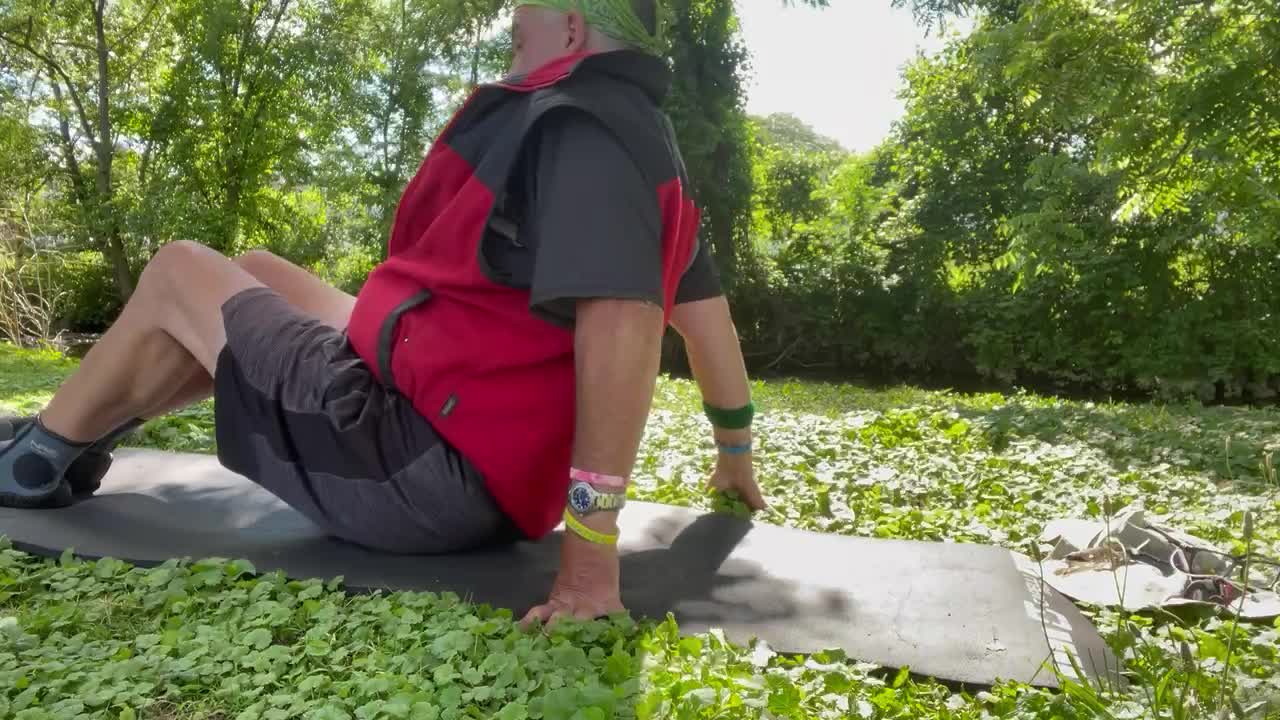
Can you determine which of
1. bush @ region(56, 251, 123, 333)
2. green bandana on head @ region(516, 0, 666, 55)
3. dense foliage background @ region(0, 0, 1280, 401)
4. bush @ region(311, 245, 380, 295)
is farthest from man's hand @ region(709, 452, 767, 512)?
bush @ region(56, 251, 123, 333)

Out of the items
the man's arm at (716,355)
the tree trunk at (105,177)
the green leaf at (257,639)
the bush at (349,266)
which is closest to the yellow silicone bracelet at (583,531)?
the green leaf at (257,639)

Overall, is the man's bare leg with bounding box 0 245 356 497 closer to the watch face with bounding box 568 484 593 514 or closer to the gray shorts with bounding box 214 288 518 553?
the gray shorts with bounding box 214 288 518 553

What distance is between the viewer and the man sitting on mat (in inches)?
60.0

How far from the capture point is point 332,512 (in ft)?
6.24

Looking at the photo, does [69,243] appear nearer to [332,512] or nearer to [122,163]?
[122,163]

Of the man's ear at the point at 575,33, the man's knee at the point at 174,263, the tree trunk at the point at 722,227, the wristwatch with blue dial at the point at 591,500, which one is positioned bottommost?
the wristwatch with blue dial at the point at 591,500

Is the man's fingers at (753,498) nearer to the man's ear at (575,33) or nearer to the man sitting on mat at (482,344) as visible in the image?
the man sitting on mat at (482,344)

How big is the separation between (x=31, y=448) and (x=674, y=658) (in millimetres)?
1683

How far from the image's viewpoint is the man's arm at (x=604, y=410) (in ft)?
4.94

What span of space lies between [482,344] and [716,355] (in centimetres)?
77

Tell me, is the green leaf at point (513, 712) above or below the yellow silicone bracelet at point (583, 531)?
below

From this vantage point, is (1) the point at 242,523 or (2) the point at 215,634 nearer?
(2) the point at 215,634

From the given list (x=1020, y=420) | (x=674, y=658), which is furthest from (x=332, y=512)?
(x=1020, y=420)

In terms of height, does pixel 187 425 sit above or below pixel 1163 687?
below
